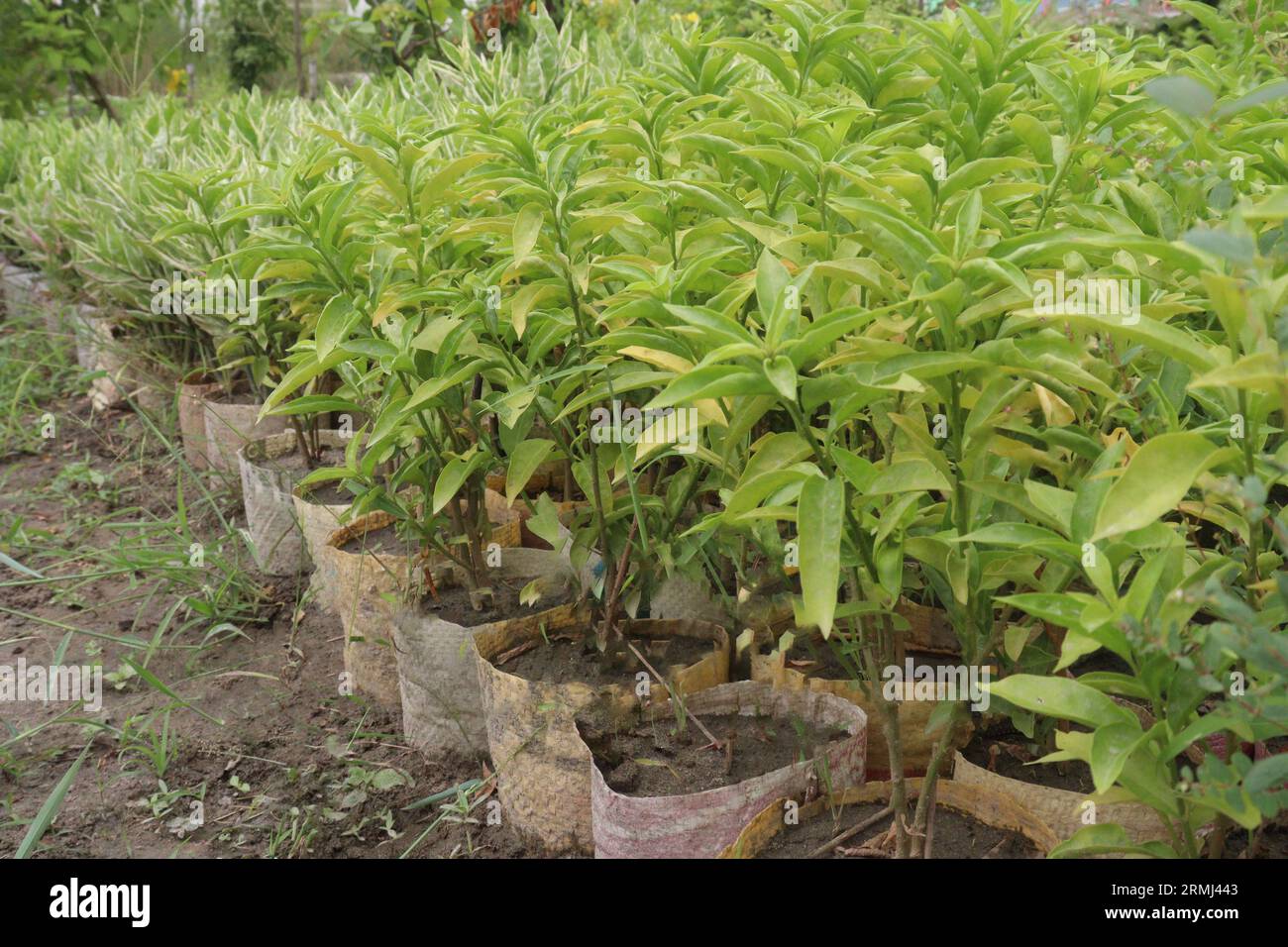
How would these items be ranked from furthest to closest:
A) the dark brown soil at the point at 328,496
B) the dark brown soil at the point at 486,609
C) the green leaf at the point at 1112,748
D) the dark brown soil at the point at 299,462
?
1. the dark brown soil at the point at 299,462
2. the dark brown soil at the point at 328,496
3. the dark brown soil at the point at 486,609
4. the green leaf at the point at 1112,748

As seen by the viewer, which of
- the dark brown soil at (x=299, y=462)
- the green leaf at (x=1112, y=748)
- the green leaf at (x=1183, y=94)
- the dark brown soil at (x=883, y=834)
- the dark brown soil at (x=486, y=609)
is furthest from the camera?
the dark brown soil at (x=299, y=462)

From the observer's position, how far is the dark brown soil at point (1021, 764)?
5.90 feet

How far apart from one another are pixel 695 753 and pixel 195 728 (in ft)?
4.32

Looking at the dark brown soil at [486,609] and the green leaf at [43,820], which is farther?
the dark brown soil at [486,609]

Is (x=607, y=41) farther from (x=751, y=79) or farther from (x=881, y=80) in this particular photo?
(x=881, y=80)

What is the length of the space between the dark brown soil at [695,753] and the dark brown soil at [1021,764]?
252mm

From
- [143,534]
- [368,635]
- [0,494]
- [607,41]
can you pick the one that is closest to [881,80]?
[368,635]

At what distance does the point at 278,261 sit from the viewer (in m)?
2.17

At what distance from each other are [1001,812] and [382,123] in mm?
1541

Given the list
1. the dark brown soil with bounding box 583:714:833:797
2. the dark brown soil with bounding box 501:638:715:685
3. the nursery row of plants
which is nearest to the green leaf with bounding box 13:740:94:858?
the nursery row of plants

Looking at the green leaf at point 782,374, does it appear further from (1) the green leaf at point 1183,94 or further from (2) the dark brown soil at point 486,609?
(2) the dark brown soil at point 486,609

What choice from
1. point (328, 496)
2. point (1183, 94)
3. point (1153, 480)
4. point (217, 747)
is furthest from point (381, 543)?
point (1183, 94)

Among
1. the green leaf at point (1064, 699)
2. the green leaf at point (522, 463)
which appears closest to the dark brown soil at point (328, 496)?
the green leaf at point (522, 463)

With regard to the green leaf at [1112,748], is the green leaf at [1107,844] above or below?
below
